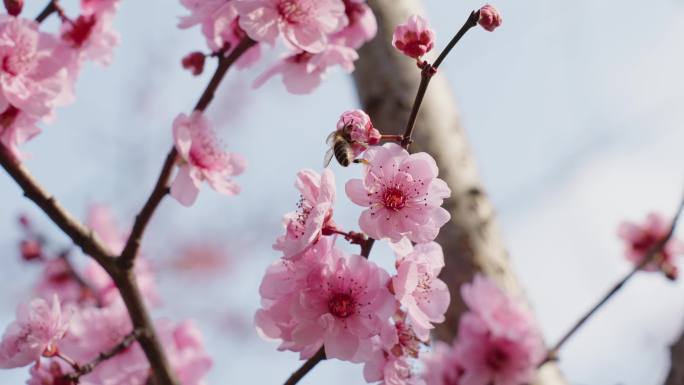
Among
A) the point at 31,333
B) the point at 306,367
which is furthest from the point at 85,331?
the point at 306,367

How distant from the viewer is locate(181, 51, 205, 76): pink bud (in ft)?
5.69

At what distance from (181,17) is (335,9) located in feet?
1.28

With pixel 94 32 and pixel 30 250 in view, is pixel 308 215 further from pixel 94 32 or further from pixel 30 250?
pixel 30 250

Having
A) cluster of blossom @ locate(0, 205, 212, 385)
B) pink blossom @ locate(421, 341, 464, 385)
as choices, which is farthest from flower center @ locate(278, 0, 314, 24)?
pink blossom @ locate(421, 341, 464, 385)

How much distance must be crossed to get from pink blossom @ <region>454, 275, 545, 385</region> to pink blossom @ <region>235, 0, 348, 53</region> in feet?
1.98

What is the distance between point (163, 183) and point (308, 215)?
50 cm

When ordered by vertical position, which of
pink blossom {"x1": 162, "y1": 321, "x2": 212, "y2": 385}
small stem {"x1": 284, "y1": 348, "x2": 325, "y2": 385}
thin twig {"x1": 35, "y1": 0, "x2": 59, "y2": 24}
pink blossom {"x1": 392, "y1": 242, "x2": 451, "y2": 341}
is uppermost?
pink blossom {"x1": 392, "y1": 242, "x2": 451, "y2": 341}

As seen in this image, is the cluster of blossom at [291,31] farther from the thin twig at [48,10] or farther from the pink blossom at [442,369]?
the pink blossom at [442,369]

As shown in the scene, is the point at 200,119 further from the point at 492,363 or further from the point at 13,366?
the point at 492,363

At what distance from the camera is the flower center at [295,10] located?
1493 mm

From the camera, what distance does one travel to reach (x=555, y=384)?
1.83 m

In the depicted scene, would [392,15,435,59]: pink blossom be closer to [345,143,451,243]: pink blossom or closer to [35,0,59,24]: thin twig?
[345,143,451,243]: pink blossom

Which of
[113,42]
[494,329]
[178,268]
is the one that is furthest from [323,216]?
[178,268]

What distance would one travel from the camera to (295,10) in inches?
Result: 58.6
